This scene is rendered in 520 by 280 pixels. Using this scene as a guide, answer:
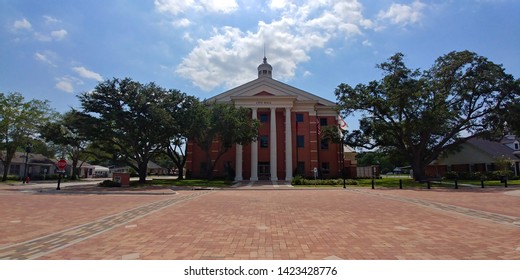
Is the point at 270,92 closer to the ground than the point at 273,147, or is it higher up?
higher up

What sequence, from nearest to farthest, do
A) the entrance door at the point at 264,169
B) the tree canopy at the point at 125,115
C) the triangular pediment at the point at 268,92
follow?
the tree canopy at the point at 125,115
the triangular pediment at the point at 268,92
the entrance door at the point at 264,169

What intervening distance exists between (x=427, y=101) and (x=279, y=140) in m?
20.9

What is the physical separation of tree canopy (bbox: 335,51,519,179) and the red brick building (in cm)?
920

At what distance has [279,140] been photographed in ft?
153

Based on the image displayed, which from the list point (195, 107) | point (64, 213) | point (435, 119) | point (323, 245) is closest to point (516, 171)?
point (435, 119)

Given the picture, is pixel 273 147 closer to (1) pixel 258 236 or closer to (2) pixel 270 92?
(2) pixel 270 92

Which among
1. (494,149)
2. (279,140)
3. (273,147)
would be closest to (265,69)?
(279,140)

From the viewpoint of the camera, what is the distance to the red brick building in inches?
1726

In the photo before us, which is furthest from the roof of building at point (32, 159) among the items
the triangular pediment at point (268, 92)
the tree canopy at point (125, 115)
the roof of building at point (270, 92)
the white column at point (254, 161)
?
the white column at point (254, 161)

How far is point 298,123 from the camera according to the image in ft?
154

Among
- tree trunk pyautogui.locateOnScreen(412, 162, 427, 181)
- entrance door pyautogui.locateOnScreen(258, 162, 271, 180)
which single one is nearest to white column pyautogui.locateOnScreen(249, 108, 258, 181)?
entrance door pyautogui.locateOnScreen(258, 162, 271, 180)

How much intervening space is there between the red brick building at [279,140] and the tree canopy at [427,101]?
30.2ft

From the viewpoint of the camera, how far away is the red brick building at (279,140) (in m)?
43.8

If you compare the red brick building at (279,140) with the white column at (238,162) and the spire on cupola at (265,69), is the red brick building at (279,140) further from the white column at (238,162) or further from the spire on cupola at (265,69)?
the spire on cupola at (265,69)
